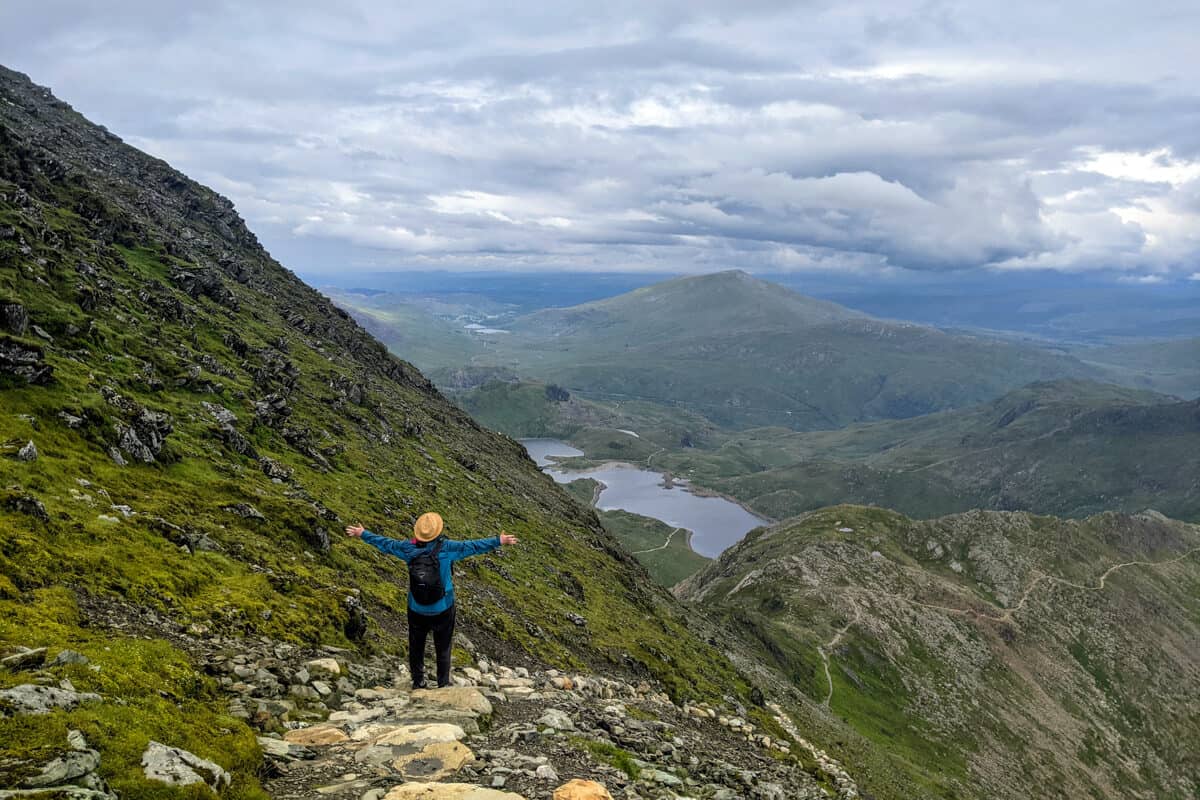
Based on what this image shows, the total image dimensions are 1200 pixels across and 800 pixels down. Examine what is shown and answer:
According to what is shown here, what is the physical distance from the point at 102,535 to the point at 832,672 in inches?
5744

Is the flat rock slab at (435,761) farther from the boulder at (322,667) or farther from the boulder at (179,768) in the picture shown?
the boulder at (322,667)

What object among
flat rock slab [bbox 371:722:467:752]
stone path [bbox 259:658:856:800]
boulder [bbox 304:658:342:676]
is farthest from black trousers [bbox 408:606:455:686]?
flat rock slab [bbox 371:722:467:752]

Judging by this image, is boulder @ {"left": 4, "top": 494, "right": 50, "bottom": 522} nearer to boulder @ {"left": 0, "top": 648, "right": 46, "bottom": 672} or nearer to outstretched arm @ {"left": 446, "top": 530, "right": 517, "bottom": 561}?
boulder @ {"left": 0, "top": 648, "right": 46, "bottom": 672}

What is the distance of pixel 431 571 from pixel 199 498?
2569cm

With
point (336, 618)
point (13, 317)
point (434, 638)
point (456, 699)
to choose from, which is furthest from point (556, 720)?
point (13, 317)

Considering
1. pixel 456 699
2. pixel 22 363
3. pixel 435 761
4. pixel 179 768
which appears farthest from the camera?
pixel 22 363

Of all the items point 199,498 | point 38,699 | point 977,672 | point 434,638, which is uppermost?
point 38,699

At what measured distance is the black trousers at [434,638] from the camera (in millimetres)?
21609

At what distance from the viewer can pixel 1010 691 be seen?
501ft

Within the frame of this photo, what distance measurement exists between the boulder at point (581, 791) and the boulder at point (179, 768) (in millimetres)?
7690

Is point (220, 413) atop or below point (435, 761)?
atop

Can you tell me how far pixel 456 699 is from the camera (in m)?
21.8

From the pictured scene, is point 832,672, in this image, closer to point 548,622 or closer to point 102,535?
point 548,622

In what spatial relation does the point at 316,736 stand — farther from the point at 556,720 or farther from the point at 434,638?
the point at 556,720
